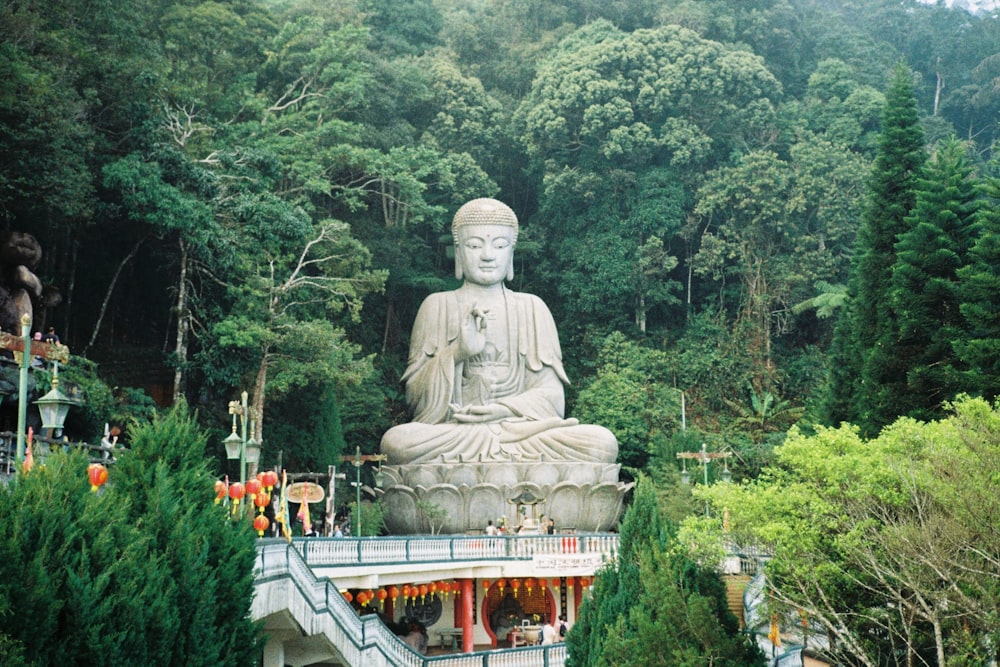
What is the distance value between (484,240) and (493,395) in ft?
10.7

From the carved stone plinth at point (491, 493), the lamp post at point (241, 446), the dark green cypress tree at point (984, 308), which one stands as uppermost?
the dark green cypress tree at point (984, 308)

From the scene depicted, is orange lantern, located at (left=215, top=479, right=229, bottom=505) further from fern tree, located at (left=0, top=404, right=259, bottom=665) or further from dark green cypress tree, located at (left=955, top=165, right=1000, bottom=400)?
dark green cypress tree, located at (left=955, top=165, right=1000, bottom=400)

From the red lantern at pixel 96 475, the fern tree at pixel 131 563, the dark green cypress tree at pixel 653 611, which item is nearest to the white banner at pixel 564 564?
the dark green cypress tree at pixel 653 611

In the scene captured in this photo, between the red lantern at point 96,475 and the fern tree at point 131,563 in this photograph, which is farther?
the red lantern at point 96,475

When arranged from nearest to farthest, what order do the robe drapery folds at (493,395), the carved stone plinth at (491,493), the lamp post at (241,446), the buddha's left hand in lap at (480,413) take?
the lamp post at (241,446)
the carved stone plinth at (491,493)
the robe drapery folds at (493,395)
the buddha's left hand in lap at (480,413)

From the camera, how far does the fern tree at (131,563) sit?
8.96m

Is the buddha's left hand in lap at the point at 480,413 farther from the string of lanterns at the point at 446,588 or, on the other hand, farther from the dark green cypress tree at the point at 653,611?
the dark green cypress tree at the point at 653,611

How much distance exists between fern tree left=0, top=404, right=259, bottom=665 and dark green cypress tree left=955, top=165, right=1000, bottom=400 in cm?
1036

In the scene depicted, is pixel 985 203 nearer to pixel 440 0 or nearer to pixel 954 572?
pixel 954 572

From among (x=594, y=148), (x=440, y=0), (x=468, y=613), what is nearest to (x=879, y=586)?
(x=468, y=613)

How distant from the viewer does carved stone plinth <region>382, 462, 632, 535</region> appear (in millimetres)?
22359

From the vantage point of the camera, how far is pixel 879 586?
13289 millimetres

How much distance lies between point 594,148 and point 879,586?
19.3 metres

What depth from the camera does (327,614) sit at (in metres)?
13.5
